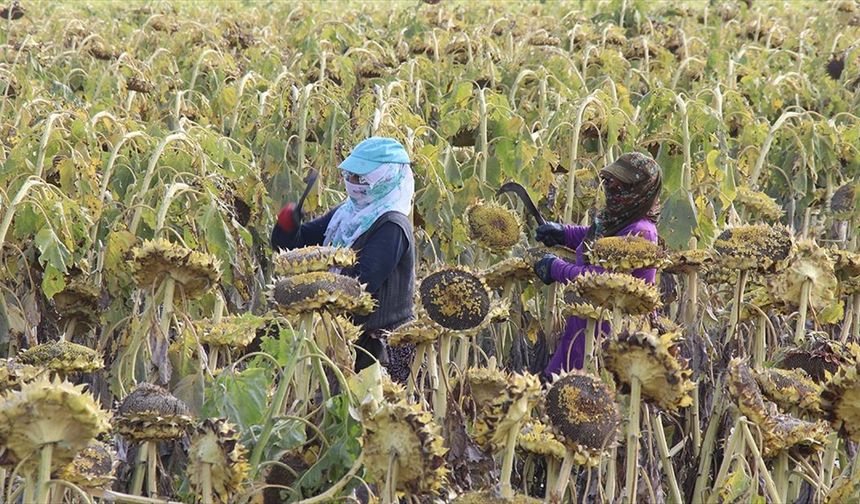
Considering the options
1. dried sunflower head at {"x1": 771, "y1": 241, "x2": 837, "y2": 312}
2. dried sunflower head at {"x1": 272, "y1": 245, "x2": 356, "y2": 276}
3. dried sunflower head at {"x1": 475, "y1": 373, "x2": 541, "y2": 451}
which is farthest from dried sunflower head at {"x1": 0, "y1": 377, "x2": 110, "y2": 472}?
dried sunflower head at {"x1": 771, "y1": 241, "x2": 837, "y2": 312}

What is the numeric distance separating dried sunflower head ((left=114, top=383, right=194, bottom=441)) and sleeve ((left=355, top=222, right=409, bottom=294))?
51.5 inches

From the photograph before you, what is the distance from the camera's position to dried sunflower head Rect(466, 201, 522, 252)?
314cm

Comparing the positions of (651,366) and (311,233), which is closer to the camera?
(651,366)

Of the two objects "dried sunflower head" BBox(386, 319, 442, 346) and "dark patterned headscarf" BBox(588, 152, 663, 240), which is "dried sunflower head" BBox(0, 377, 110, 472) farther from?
"dark patterned headscarf" BBox(588, 152, 663, 240)

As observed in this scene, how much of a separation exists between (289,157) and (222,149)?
0.88m

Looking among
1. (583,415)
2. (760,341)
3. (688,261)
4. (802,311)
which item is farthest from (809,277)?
(583,415)

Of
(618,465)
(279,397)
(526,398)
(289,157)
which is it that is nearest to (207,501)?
(279,397)

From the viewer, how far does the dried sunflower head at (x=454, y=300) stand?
2287 millimetres

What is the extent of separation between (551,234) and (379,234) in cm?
50

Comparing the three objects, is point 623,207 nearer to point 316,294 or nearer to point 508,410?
point 316,294

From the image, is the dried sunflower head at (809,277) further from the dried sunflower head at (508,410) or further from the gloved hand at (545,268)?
the dried sunflower head at (508,410)

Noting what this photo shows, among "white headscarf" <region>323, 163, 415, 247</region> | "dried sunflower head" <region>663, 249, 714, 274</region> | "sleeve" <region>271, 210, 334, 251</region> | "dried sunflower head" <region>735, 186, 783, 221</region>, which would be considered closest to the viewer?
"dried sunflower head" <region>663, 249, 714, 274</region>

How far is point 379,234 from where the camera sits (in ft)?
10.6

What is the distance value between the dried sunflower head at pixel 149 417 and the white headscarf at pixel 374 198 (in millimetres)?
1358
